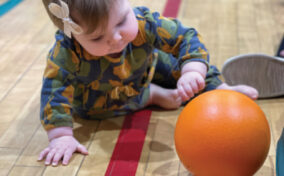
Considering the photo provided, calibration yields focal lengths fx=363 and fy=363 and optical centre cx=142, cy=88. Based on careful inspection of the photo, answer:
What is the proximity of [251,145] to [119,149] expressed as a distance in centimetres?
47

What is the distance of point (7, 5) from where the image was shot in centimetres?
244

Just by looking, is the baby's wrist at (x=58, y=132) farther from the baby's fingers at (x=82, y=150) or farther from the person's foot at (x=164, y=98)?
the person's foot at (x=164, y=98)

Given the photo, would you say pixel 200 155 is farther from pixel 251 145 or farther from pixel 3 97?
pixel 3 97

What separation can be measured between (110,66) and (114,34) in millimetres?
201

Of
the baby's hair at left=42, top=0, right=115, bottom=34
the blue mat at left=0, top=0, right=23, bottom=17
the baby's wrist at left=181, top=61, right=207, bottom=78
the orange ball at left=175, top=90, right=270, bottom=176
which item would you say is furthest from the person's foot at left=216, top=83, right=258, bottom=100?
the blue mat at left=0, top=0, right=23, bottom=17

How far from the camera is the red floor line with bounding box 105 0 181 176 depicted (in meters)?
1.10

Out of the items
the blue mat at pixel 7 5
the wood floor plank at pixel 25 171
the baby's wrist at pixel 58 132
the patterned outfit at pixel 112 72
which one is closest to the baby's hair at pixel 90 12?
the patterned outfit at pixel 112 72

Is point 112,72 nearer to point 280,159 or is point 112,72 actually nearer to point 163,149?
point 163,149

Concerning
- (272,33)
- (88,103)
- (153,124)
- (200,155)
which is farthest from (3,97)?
(272,33)

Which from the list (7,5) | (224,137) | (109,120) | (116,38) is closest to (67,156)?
(109,120)

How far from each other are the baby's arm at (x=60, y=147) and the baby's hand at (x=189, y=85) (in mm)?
374

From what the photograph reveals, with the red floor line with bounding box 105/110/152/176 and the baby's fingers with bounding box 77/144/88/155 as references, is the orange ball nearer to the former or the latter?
the red floor line with bounding box 105/110/152/176

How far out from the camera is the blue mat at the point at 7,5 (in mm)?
2347

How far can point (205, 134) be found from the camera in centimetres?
88
